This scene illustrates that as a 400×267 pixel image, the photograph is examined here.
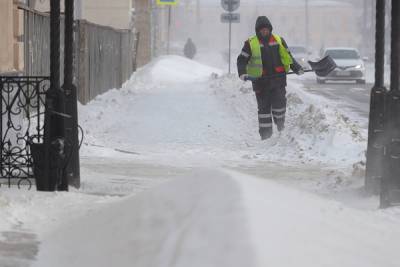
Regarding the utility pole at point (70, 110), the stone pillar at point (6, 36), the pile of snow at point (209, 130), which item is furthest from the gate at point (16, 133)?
the pile of snow at point (209, 130)

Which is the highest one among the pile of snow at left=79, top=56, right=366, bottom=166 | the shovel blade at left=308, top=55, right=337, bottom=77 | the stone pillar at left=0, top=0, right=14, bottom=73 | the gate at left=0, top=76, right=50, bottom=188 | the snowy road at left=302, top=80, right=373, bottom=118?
the stone pillar at left=0, top=0, right=14, bottom=73

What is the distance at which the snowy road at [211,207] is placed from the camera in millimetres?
5684

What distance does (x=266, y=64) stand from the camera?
574 inches

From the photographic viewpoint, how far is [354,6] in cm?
12938

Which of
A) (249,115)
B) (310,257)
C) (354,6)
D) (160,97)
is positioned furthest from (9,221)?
(354,6)

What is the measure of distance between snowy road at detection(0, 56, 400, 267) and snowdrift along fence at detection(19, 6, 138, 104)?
1.85 meters

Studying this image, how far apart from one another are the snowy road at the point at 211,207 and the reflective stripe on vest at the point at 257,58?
1002 millimetres

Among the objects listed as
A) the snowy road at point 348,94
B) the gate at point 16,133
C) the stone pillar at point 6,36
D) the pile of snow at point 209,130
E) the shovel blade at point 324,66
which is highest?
the stone pillar at point 6,36

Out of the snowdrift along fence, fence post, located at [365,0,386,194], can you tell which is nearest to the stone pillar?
the snowdrift along fence

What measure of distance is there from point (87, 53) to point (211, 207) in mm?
15187

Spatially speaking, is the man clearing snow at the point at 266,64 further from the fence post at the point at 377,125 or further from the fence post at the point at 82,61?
the fence post at the point at 82,61

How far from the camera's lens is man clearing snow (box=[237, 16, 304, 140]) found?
47.7ft

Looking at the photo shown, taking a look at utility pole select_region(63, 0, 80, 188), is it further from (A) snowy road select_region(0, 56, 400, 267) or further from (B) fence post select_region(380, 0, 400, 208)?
(B) fence post select_region(380, 0, 400, 208)

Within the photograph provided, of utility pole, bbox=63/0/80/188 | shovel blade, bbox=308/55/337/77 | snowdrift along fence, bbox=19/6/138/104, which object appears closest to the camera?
utility pole, bbox=63/0/80/188
